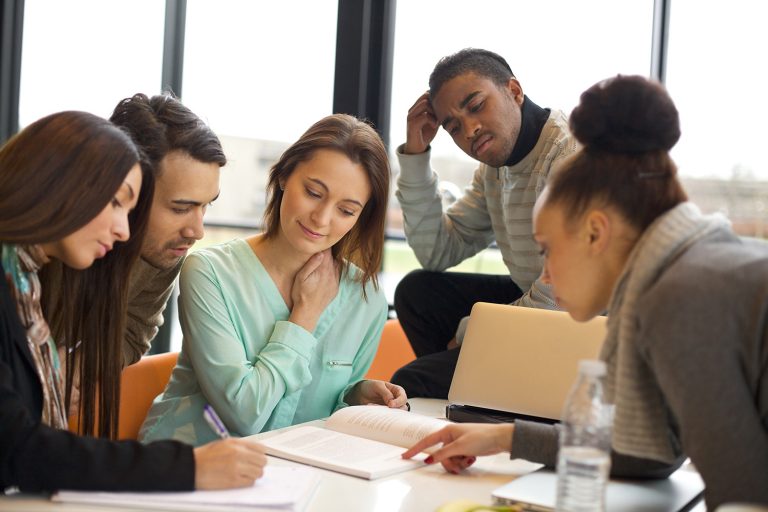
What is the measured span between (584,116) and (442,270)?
6.12 ft

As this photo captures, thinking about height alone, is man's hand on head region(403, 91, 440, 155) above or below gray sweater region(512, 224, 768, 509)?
above

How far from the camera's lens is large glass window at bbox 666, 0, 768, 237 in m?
2.95

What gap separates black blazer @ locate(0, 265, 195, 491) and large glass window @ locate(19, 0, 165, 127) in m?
2.86

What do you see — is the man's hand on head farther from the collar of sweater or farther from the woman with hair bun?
the collar of sweater

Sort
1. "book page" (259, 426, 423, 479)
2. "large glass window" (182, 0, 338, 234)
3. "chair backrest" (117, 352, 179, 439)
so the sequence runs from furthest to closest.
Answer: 1. "large glass window" (182, 0, 338, 234)
2. "chair backrest" (117, 352, 179, 439)
3. "book page" (259, 426, 423, 479)

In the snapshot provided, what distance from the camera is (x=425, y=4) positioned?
367cm

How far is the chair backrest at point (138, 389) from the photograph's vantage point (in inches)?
87.4

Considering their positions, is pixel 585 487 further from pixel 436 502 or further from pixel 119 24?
pixel 119 24

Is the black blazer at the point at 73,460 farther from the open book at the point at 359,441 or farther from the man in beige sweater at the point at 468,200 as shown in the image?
the man in beige sweater at the point at 468,200

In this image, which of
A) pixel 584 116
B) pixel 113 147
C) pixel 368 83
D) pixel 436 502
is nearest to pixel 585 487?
pixel 436 502

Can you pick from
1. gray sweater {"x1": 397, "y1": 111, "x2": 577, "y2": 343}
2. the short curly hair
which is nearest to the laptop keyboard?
gray sweater {"x1": 397, "y1": 111, "x2": 577, "y2": 343}

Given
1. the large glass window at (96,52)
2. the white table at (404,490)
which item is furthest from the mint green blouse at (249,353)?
the large glass window at (96,52)

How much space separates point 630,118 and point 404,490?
64 centimetres

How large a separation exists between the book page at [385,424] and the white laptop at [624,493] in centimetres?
27
